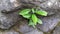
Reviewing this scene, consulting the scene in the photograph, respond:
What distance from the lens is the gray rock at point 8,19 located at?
65.1 inches

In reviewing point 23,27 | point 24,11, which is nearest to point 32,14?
point 24,11

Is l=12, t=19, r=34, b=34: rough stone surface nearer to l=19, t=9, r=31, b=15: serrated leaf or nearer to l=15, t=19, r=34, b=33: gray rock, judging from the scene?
l=15, t=19, r=34, b=33: gray rock

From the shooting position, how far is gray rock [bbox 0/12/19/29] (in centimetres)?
165

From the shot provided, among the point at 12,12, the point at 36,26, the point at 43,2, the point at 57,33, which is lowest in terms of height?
the point at 57,33

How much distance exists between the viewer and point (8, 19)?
1671 mm

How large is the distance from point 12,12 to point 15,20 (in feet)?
0.33

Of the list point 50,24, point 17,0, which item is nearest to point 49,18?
point 50,24

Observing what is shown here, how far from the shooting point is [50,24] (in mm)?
1774

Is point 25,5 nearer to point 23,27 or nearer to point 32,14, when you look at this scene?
point 32,14

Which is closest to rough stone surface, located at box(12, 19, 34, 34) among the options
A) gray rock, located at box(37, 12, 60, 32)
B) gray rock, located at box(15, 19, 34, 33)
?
gray rock, located at box(15, 19, 34, 33)

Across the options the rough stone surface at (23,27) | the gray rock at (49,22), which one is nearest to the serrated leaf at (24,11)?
the rough stone surface at (23,27)

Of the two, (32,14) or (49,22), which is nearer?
(32,14)

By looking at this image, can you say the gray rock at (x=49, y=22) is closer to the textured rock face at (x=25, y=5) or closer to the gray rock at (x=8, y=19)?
the textured rock face at (x=25, y=5)

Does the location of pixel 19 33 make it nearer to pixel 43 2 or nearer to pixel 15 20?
pixel 15 20
